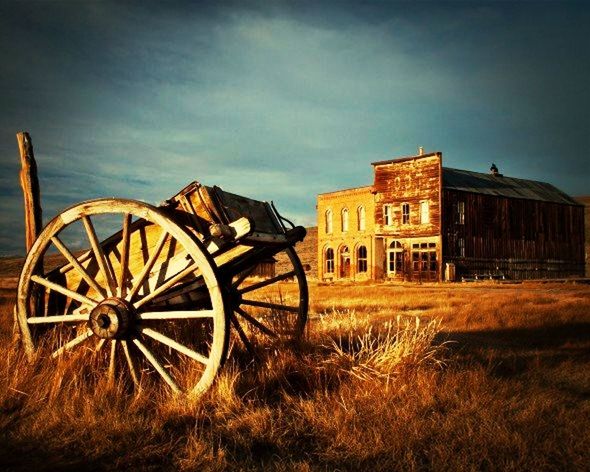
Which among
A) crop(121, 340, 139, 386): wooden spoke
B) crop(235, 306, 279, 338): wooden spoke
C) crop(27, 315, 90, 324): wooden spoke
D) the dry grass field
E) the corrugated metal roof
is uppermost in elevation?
the corrugated metal roof

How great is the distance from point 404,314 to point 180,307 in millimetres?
7223

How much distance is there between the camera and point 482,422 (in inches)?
145

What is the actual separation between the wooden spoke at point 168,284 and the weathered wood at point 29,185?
2443 mm

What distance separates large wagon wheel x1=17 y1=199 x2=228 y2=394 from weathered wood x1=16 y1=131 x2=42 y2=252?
94 centimetres

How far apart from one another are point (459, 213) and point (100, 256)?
26.6 metres

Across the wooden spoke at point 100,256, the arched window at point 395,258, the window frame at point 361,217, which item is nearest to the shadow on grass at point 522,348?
the wooden spoke at point 100,256

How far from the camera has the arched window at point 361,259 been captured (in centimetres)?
3189

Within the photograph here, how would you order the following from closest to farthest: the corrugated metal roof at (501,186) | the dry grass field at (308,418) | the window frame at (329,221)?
the dry grass field at (308,418) → the corrugated metal roof at (501,186) → the window frame at (329,221)

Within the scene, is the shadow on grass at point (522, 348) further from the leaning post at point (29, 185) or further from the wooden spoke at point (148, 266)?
the leaning post at point (29, 185)

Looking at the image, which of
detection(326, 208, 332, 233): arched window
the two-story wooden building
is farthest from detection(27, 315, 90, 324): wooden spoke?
detection(326, 208, 332, 233): arched window

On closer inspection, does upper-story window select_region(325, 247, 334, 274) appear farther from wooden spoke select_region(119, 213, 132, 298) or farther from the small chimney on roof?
wooden spoke select_region(119, 213, 132, 298)

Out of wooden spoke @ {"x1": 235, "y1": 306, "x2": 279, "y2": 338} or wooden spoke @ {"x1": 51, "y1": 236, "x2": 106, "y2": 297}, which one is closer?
wooden spoke @ {"x1": 51, "y1": 236, "x2": 106, "y2": 297}

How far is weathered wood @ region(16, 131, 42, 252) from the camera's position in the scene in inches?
231

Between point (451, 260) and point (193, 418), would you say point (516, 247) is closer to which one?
point (451, 260)
